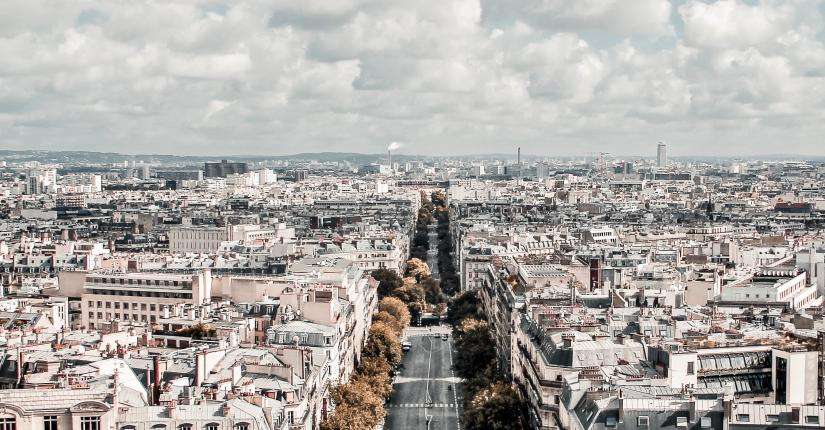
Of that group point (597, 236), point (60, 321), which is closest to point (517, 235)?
point (597, 236)

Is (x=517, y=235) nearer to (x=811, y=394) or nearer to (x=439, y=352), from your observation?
(x=439, y=352)

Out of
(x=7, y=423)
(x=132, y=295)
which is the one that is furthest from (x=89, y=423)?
(x=132, y=295)

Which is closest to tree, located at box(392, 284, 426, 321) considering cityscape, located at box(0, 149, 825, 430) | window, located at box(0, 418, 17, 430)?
cityscape, located at box(0, 149, 825, 430)

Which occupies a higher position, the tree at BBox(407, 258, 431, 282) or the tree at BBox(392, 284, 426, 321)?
the tree at BBox(407, 258, 431, 282)

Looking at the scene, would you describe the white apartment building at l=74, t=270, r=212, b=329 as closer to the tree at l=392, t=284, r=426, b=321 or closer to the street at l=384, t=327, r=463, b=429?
the street at l=384, t=327, r=463, b=429

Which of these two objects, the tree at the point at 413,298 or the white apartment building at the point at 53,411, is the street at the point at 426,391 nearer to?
the tree at the point at 413,298

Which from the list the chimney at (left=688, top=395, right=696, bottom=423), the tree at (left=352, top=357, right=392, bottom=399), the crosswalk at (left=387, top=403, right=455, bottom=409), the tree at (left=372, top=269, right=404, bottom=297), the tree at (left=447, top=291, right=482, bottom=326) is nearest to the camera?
the chimney at (left=688, top=395, right=696, bottom=423)

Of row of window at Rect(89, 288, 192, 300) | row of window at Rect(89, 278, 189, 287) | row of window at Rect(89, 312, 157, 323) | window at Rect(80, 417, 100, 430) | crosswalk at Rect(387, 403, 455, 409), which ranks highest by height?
window at Rect(80, 417, 100, 430)
